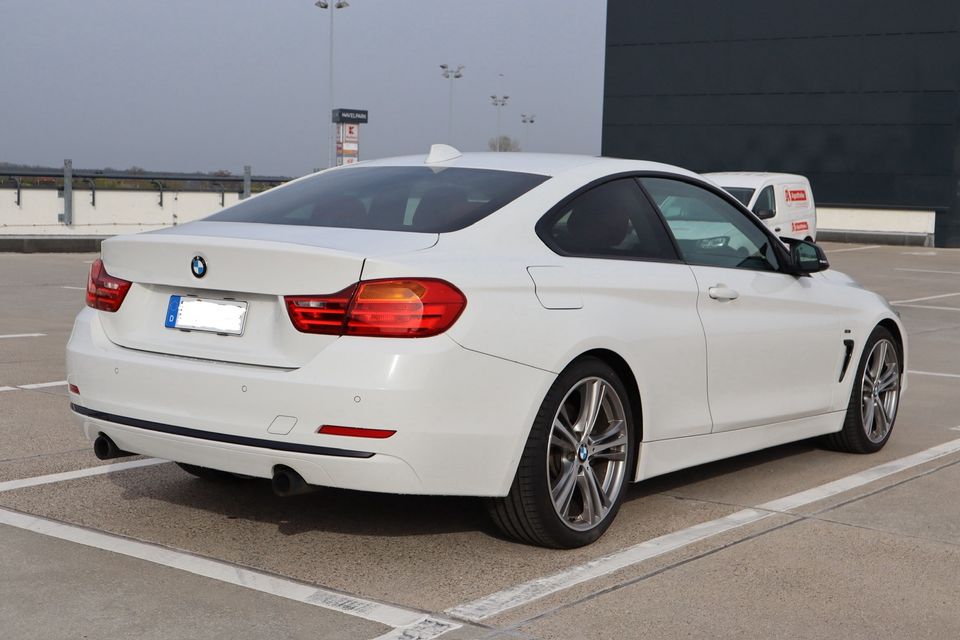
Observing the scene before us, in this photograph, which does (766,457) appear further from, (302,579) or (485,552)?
(302,579)

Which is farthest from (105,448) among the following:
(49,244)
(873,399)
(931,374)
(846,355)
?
(49,244)

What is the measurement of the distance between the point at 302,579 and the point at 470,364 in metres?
0.91

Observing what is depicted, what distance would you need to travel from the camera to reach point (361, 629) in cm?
373

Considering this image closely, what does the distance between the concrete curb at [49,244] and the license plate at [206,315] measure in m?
19.7

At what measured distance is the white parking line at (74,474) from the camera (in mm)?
5475

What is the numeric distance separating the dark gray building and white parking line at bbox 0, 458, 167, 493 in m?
33.0

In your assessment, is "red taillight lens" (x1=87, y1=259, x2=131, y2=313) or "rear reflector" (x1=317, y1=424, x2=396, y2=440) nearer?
"rear reflector" (x1=317, y1=424, x2=396, y2=440)

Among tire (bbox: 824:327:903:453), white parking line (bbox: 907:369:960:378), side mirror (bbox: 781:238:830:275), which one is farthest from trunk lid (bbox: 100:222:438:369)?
white parking line (bbox: 907:369:960:378)

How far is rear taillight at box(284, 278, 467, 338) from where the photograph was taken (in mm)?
4105

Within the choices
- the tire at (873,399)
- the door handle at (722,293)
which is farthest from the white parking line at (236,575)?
the tire at (873,399)

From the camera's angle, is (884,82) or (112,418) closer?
(112,418)

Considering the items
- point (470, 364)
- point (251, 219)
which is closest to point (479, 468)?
point (470, 364)

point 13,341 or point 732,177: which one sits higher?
point 732,177

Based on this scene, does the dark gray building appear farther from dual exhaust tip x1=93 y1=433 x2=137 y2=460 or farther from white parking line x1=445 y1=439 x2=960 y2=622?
dual exhaust tip x1=93 y1=433 x2=137 y2=460
